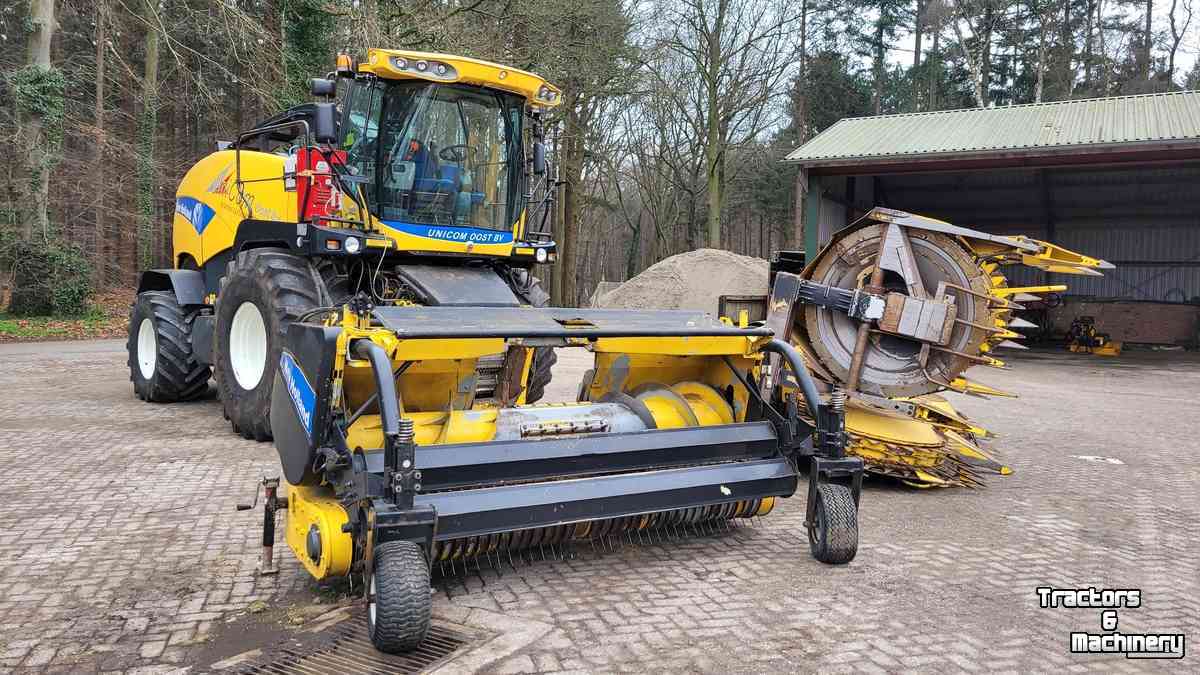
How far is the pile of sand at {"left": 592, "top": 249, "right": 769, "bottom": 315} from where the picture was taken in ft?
63.3

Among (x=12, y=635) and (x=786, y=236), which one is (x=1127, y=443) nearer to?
(x=12, y=635)

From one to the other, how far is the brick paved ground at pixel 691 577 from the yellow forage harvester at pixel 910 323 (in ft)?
1.18

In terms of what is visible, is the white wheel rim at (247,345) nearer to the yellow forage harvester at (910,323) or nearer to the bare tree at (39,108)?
the yellow forage harvester at (910,323)

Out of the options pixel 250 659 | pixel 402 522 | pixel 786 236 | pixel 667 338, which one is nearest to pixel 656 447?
pixel 667 338

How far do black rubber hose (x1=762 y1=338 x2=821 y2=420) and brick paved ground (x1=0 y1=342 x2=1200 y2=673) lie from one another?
78 cm

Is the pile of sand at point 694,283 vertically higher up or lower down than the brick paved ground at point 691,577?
higher up

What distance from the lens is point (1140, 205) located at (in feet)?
76.1

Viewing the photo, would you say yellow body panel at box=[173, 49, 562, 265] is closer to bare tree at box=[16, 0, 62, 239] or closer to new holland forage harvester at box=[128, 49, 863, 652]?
new holland forage harvester at box=[128, 49, 863, 652]

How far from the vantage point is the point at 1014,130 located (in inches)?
726

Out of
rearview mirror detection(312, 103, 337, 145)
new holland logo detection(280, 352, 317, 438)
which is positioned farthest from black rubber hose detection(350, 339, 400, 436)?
rearview mirror detection(312, 103, 337, 145)

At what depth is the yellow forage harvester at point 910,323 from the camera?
19.6ft

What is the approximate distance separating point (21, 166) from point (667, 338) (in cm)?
1880

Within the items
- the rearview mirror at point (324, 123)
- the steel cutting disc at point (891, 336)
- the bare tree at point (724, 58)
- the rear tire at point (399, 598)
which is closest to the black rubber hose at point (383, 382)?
the rear tire at point (399, 598)

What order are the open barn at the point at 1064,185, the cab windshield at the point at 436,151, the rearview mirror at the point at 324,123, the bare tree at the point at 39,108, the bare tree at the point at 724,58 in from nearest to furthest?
the rearview mirror at the point at 324,123
the cab windshield at the point at 436,151
the open barn at the point at 1064,185
the bare tree at the point at 39,108
the bare tree at the point at 724,58
